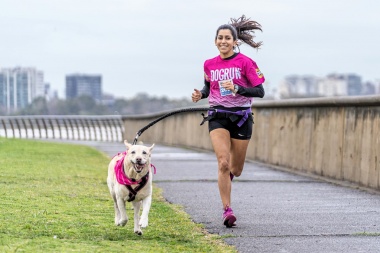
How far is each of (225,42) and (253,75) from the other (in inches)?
17.1

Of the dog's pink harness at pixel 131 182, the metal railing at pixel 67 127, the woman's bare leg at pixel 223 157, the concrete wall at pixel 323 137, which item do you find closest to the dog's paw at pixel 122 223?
the dog's pink harness at pixel 131 182

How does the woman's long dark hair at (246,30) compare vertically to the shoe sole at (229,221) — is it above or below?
above

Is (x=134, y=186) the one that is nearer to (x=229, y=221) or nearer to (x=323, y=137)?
(x=229, y=221)

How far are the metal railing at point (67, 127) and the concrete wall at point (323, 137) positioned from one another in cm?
3653

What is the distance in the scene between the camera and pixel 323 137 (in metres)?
15.8

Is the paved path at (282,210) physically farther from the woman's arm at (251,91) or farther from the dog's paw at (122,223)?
the woman's arm at (251,91)

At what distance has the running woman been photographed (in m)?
9.90

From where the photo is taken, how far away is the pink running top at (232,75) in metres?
9.91

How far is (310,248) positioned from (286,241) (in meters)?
0.43

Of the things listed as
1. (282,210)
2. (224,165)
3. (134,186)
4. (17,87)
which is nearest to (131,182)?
(134,186)

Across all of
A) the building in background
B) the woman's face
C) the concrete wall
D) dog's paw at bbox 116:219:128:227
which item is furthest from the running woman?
the building in background

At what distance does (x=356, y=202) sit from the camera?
38.9 ft

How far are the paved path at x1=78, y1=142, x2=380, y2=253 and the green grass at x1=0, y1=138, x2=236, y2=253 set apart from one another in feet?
0.97

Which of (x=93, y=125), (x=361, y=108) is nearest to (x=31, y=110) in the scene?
(x=93, y=125)
